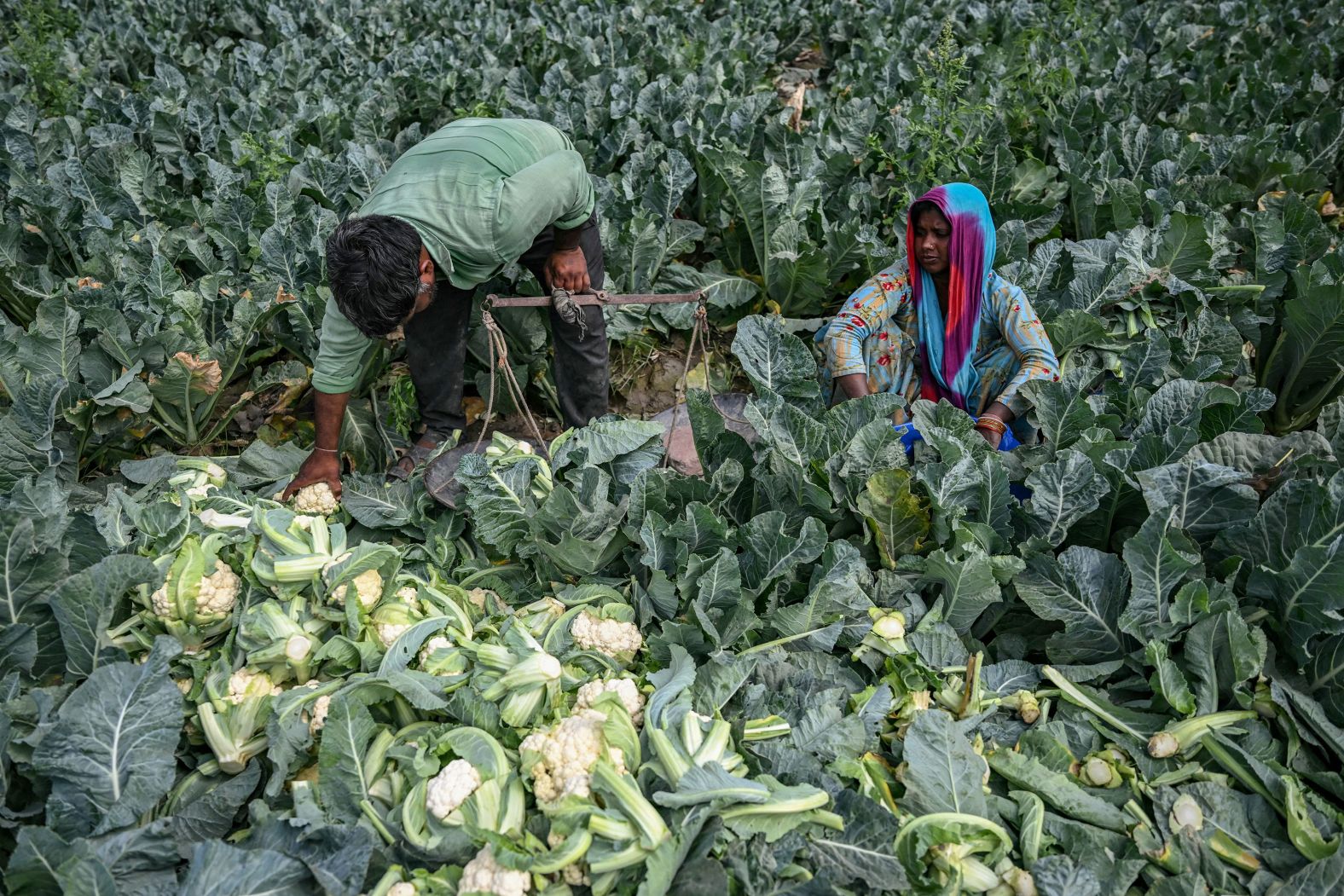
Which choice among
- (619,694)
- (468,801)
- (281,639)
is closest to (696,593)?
(619,694)

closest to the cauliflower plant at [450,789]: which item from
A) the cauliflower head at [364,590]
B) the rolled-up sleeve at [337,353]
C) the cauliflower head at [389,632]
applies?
the cauliflower head at [389,632]

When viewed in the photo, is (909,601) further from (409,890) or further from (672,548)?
(409,890)

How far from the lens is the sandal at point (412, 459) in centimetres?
341

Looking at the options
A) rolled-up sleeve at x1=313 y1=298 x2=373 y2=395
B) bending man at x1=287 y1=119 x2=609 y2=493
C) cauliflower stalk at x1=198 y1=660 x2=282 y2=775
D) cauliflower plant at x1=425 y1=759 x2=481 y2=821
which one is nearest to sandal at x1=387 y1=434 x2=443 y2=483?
bending man at x1=287 y1=119 x2=609 y2=493

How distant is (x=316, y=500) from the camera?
3002mm

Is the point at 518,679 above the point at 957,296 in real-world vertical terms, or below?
below

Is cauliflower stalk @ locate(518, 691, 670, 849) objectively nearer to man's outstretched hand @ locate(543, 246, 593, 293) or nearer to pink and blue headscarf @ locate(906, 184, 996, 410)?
man's outstretched hand @ locate(543, 246, 593, 293)

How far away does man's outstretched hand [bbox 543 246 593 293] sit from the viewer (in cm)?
349

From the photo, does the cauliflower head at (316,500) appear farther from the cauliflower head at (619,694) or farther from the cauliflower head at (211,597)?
the cauliflower head at (619,694)

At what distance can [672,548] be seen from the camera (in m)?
2.59

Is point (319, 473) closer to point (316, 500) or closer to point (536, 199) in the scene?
point (316, 500)

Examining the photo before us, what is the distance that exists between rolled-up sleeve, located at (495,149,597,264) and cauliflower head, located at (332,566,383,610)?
1.17 meters

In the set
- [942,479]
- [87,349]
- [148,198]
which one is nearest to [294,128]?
[148,198]

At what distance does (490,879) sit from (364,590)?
35.4 inches
